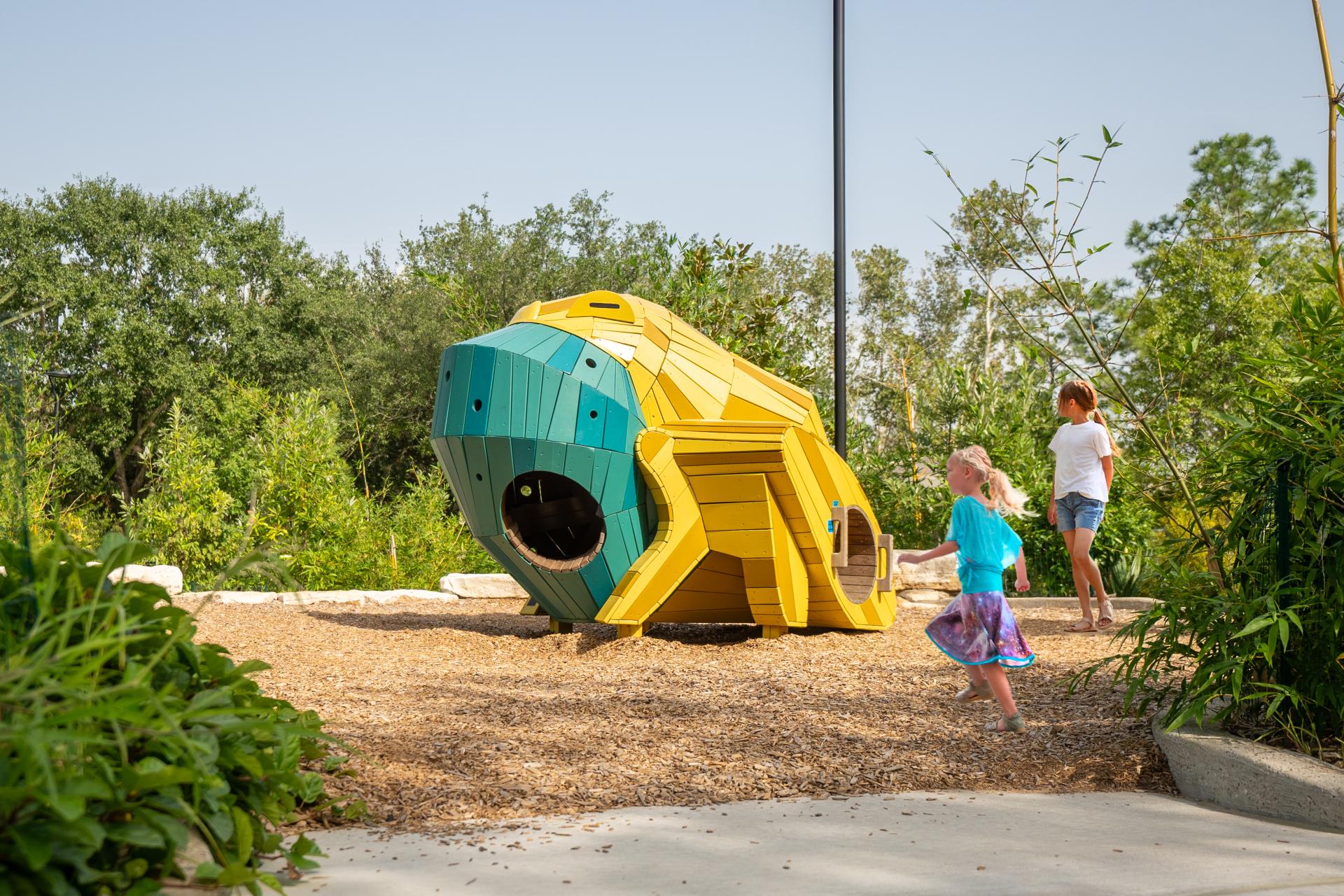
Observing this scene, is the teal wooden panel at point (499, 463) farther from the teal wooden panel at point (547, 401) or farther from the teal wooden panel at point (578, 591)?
the teal wooden panel at point (578, 591)

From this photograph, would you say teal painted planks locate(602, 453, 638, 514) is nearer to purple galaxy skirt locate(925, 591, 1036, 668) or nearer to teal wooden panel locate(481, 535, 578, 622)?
teal wooden panel locate(481, 535, 578, 622)

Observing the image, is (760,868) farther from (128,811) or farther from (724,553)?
(724,553)

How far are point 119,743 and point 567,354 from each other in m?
4.66

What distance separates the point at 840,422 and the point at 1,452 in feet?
23.7

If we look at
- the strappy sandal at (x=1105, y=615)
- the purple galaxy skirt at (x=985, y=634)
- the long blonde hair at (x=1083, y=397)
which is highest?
the long blonde hair at (x=1083, y=397)

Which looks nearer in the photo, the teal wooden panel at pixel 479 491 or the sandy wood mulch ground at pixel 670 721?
the sandy wood mulch ground at pixel 670 721

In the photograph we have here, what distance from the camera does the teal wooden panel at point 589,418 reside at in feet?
21.1

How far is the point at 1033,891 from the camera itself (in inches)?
103

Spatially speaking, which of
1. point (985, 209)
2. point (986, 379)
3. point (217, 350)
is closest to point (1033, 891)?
point (985, 209)

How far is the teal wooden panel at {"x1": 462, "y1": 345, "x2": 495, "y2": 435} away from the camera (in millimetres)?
6320

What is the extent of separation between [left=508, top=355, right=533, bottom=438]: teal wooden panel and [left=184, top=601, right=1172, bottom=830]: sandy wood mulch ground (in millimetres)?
1390

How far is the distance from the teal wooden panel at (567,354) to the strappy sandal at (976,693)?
9.90 feet

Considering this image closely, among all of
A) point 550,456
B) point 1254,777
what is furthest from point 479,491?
point 1254,777

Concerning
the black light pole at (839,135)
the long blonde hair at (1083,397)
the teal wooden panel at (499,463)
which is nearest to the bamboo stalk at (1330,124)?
the long blonde hair at (1083,397)
